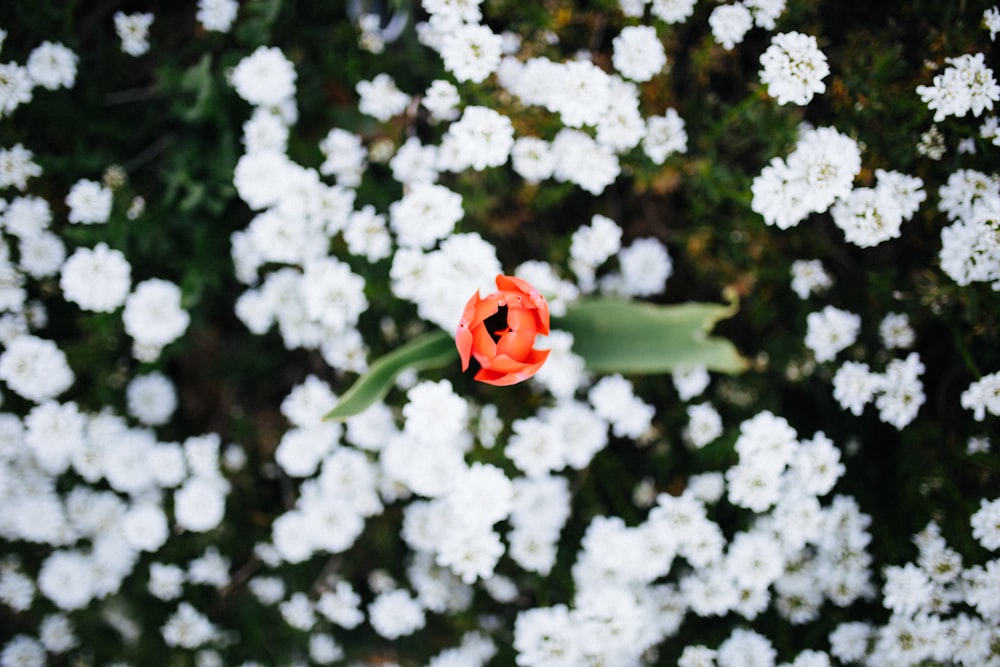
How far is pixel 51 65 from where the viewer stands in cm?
157

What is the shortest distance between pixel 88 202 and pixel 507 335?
1152 millimetres

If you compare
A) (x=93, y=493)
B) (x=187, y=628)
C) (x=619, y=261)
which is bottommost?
(x=187, y=628)

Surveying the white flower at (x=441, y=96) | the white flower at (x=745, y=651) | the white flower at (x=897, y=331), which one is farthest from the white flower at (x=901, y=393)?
the white flower at (x=441, y=96)

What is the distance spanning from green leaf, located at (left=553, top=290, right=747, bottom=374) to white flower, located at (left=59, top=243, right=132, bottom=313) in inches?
42.5

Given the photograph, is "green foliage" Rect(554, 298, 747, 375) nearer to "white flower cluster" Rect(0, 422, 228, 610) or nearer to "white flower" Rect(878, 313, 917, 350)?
"white flower" Rect(878, 313, 917, 350)

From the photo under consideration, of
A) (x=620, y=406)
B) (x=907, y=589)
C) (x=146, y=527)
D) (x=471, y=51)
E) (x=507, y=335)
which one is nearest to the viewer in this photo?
(x=507, y=335)

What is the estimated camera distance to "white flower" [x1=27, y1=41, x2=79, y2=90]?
155 centimetres

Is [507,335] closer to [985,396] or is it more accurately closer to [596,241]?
[596,241]

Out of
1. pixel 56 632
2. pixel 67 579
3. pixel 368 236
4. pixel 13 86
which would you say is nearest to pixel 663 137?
pixel 368 236

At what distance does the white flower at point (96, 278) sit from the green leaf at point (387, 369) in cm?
64

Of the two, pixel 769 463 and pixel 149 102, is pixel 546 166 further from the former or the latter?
pixel 149 102

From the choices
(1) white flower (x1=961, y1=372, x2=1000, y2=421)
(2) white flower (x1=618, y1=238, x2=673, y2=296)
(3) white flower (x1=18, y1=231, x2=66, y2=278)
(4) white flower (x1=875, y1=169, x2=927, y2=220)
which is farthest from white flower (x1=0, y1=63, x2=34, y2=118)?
(1) white flower (x1=961, y1=372, x2=1000, y2=421)

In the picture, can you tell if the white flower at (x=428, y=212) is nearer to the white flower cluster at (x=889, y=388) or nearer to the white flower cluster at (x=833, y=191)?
the white flower cluster at (x=833, y=191)

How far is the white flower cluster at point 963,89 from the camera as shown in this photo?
4.25 ft
